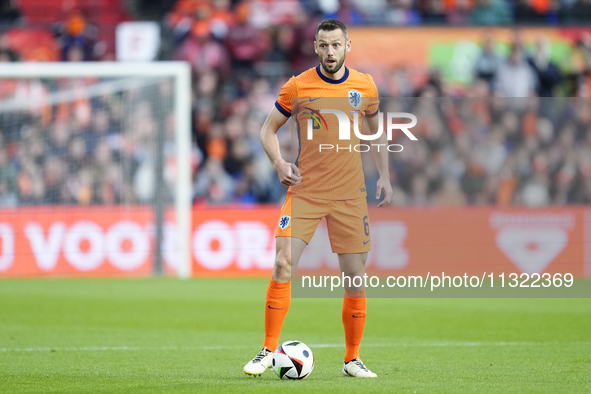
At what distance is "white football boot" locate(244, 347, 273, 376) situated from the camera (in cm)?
541

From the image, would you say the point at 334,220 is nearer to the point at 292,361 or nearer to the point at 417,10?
the point at 292,361

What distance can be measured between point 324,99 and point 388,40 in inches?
450

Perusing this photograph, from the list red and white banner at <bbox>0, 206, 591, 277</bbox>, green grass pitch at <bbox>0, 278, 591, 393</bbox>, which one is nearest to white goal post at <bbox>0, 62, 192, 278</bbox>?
red and white banner at <bbox>0, 206, 591, 277</bbox>

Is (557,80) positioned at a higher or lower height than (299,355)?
higher

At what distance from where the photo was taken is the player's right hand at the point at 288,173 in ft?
17.5

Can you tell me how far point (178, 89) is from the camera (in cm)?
1440

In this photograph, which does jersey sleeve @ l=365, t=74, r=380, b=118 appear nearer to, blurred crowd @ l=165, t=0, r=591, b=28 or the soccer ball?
the soccer ball

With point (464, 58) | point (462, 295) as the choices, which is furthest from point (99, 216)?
point (464, 58)

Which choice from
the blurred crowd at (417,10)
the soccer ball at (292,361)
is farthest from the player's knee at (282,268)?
the blurred crowd at (417,10)

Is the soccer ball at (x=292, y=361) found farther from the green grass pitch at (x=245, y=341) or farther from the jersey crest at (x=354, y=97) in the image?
the jersey crest at (x=354, y=97)

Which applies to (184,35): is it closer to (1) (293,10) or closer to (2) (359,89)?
(1) (293,10)

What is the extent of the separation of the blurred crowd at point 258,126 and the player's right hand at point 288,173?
7.15 m

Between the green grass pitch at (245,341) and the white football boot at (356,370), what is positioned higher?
the white football boot at (356,370)

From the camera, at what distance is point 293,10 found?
17.4 metres
